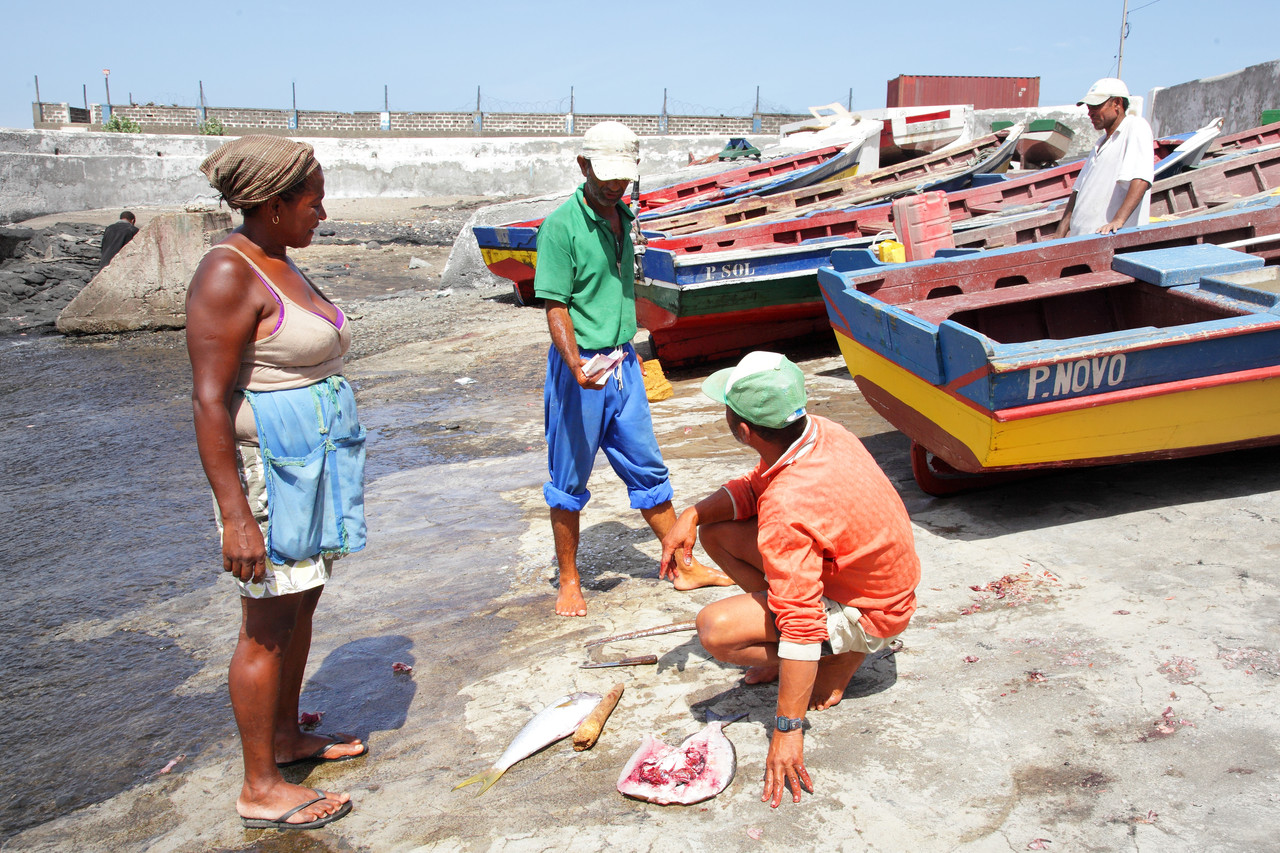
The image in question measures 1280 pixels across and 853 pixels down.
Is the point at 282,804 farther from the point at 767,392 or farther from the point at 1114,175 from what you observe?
the point at 1114,175

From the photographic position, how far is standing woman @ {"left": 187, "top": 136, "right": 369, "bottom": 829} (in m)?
2.19

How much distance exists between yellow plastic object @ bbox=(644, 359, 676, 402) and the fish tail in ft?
14.5

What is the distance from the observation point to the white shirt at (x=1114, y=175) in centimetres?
531

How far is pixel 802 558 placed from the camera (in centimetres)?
231

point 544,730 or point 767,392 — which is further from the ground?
point 767,392

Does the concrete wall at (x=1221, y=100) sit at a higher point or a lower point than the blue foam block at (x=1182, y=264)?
higher

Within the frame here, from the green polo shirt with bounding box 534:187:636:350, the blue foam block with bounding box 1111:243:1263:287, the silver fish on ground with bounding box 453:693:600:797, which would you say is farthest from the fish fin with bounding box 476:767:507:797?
A: the blue foam block with bounding box 1111:243:1263:287

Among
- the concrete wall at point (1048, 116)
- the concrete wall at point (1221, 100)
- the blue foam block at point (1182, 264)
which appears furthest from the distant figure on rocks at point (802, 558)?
the concrete wall at point (1048, 116)

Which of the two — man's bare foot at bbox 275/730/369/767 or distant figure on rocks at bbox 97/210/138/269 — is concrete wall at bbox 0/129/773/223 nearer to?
distant figure on rocks at bbox 97/210/138/269

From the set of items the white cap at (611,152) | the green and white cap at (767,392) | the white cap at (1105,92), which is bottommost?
the green and white cap at (767,392)

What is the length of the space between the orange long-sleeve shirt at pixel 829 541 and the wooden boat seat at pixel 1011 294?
2464 millimetres

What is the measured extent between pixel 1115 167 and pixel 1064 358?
2517 mm

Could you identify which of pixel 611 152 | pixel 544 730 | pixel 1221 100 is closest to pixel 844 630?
pixel 544 730

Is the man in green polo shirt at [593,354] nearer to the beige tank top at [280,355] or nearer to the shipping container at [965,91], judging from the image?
the beige tank top at [280,355]
